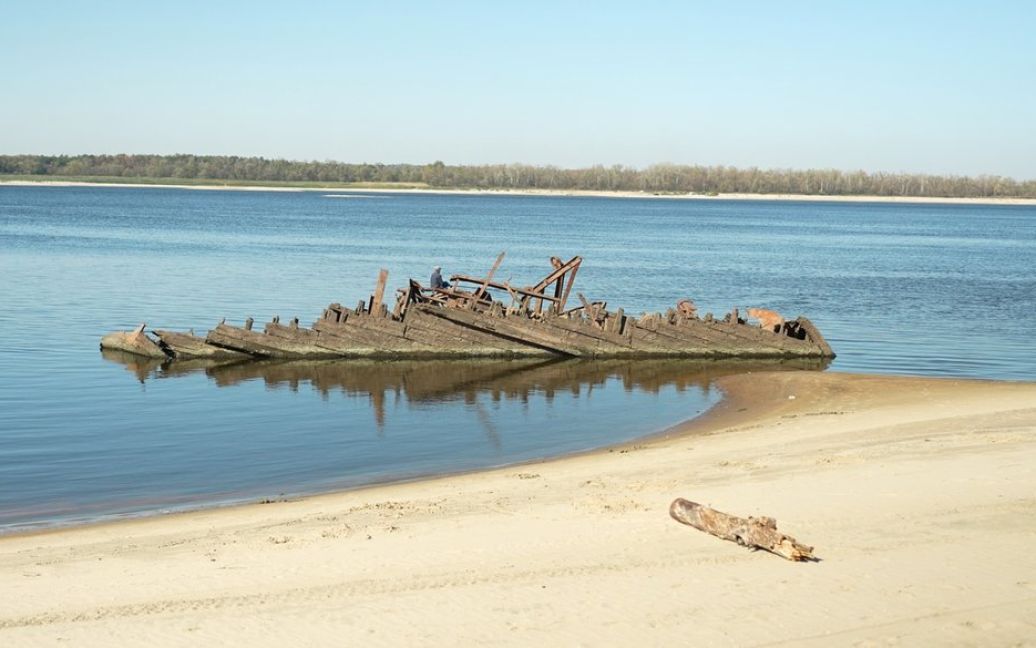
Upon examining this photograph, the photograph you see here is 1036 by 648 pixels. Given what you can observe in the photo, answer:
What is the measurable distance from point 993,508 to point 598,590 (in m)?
4.70

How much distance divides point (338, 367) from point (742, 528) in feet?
55.2

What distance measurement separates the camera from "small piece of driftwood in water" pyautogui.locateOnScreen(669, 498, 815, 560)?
33.5 ft

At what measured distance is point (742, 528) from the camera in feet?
34.6

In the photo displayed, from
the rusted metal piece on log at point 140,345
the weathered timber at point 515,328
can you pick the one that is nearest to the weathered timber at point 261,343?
the rusted metal piece on log at point 140,345

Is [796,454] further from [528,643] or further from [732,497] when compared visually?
[528,643]

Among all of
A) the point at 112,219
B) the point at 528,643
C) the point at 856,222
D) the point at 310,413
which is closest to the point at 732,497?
the point at 528,643

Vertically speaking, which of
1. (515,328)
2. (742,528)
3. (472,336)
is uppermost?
(742,528)

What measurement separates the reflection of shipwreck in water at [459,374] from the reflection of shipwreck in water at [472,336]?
0.23 metres

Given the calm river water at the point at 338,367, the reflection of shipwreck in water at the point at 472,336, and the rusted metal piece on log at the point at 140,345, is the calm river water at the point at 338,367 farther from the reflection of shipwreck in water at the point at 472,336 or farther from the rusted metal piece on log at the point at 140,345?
the reflection of shipwreck in water at the point at 472,336

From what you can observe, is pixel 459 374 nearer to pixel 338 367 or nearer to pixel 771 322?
pixel 338 367

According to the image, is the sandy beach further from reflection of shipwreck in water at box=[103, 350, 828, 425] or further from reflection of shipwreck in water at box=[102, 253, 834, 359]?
reflection of shipwreck in water at box=[102, 253, 834, 359]

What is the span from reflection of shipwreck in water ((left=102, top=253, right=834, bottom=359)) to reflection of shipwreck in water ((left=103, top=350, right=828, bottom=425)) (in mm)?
233

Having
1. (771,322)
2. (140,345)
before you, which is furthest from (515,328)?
(140,345)

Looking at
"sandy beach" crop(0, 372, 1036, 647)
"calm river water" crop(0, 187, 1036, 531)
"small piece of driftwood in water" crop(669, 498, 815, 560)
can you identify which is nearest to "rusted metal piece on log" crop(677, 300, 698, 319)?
"calm river water" crop(0, 187, 1036, 531)
